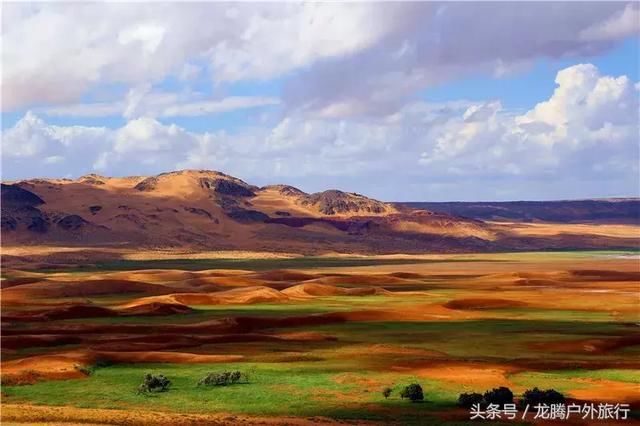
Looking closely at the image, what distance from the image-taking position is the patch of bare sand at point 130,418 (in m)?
26.8

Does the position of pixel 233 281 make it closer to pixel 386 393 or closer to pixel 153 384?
pixel 153 384

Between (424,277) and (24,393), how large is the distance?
7407 cm

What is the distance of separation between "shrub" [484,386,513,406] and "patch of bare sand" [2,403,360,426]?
15.3ft

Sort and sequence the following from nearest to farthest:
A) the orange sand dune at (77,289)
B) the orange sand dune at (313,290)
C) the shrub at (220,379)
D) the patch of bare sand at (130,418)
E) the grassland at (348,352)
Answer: the patch of bare sand at (130,418), the grassland at (348,352), the shrub at (220,379), the orange sand dune at (77,289), the orange sand dune at (313,290)

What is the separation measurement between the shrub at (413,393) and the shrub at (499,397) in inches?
91.6

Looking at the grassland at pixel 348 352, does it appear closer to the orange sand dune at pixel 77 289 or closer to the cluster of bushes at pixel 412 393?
the cluster of bushes at pixel 412 393

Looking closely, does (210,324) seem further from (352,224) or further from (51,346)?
(352,224)

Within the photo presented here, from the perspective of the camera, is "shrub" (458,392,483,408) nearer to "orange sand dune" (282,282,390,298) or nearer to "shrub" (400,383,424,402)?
"shrub" (400,383,424,402)

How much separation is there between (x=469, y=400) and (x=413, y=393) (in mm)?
2049

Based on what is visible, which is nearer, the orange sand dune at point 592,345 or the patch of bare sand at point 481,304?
the orange sand dune at point 592,345

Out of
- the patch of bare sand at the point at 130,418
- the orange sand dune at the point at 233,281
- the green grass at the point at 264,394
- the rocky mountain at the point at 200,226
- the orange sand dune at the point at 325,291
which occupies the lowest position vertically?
the green grass at the point at 264,394

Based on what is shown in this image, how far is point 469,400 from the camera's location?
97.6 feet

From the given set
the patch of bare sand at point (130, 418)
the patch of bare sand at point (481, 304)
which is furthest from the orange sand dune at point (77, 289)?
the patch of bare sand at point (130, 418)

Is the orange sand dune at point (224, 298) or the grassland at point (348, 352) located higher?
the orange sand dune at point (224, 298)
